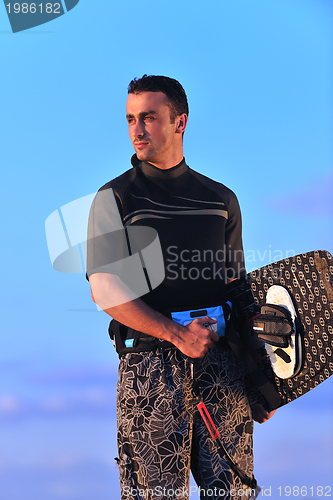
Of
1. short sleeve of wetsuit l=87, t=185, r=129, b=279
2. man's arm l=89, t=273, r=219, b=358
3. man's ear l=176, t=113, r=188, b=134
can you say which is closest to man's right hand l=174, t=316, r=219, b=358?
man's arm l=89, t=273, r=219, b=358

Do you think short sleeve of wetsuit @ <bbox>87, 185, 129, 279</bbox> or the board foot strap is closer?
short sleeve of wetsuit @ <bbox>87, 185, 129, 279</bbox>

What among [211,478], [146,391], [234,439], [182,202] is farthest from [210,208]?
[211,478]

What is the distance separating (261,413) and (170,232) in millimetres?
930

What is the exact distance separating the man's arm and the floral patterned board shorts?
9 centimetres

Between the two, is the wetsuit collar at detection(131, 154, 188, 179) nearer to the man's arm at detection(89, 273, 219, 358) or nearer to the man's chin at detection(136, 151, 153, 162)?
the man's chin at detection(136, 151, 153, 162)

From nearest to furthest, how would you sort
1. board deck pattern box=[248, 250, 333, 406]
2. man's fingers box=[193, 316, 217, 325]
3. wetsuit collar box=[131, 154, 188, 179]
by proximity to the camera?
man's fingers box=[193, 316, 217, 325] < board deck pattern box=[248, 250, 333, 406] < wetsuit collar box=[131, 154, 188, 179]

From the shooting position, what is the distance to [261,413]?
86.0 inches

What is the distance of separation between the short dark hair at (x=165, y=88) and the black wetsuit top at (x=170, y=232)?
267 millimetres

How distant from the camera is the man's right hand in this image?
192 centimetres

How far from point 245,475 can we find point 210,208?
1.16 meters

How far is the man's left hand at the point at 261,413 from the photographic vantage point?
217cm

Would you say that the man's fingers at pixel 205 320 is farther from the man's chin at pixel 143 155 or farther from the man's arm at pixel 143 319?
the man's chin at pixel 143 155

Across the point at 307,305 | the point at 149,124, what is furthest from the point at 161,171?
the point at 307,305

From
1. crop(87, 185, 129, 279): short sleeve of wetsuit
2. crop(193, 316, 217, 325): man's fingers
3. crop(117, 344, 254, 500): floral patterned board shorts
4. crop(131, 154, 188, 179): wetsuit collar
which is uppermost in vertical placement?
crop(131, 154, 188, 179): wetsuit collar
